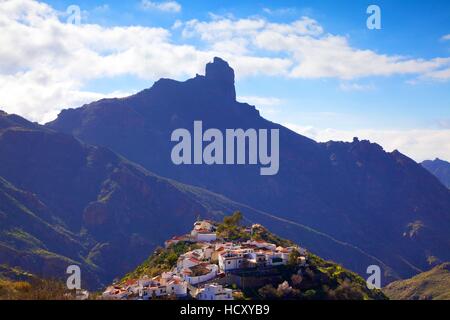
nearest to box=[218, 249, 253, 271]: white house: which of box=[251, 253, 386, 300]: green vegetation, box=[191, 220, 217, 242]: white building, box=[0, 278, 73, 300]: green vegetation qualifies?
box=[251, 253, 386, 300]: green vegetation

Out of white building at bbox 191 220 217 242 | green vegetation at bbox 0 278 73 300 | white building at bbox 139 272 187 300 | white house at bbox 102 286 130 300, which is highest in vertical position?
white building at bbox 191 220 217 242

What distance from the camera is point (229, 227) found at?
9431cm

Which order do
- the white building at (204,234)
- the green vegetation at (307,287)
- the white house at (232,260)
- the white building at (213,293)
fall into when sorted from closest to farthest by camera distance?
the white building at (213,293) < the green vegetation at (307,287) < the white house at (232,260) < the white building at (204,234)

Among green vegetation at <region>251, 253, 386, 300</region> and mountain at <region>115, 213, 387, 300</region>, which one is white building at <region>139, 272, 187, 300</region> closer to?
mountain at <region>115, 213, 387, 300</region>

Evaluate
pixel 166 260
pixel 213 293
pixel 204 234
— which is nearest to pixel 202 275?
pixel 213 293

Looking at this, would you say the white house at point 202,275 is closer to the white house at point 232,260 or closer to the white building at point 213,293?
the white house at point 232,260

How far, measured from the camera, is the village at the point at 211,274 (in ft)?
191

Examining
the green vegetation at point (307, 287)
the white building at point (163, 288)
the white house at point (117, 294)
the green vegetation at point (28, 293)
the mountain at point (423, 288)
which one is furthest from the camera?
the mountain at point (423, 288)

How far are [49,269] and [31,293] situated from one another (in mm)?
120015

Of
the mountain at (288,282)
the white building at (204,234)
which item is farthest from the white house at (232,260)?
the white building at (204,234)

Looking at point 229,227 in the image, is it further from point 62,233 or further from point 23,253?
point 62,233

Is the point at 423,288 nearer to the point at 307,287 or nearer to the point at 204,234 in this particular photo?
the point at 204,234

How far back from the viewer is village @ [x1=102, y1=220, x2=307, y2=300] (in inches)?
2291
